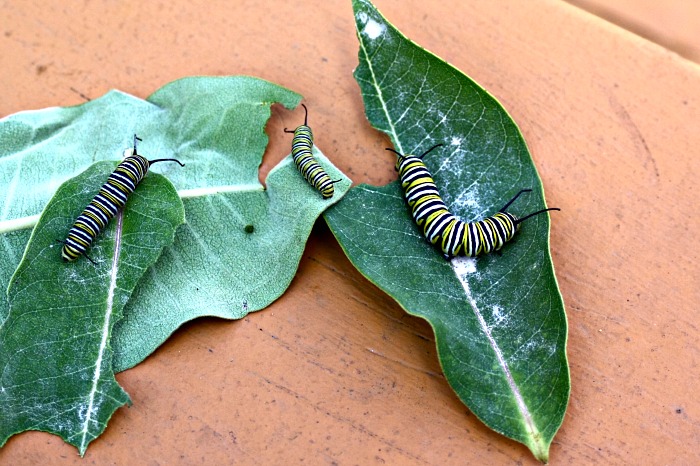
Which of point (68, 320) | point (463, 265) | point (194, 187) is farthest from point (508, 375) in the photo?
point (68, 320)

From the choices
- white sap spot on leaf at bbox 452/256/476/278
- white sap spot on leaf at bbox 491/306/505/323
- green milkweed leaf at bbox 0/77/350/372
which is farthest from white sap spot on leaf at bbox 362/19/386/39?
white sap spot on leaf at bbox 491/306/505/323

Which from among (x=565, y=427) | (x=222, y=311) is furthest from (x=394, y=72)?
(x=565, y=427)

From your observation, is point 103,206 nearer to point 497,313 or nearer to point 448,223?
point 448,223

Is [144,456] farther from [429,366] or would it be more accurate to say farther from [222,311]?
[429,366]

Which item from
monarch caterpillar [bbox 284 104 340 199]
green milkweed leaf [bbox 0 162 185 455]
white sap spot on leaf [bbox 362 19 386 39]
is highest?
white sap spot on leaf [bbox 362 19 386 39]

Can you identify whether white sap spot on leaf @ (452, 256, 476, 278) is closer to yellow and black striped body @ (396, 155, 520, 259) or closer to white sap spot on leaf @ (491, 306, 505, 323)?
yellow and black striped body @ (396, 155, 520, 259)

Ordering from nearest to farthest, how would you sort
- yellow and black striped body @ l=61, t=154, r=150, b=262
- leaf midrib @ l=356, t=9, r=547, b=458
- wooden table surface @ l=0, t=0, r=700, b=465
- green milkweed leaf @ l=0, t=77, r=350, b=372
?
leaf midrib @ l=356, t=9, r=547, b=458 → wooden table surface @ l=0, t=0, r=700, b=465 → yellow and black striped body @ l=61, t=154, r=150, b=262 → green milkweed leaf @ l=0, t=77, r=350, b=372
